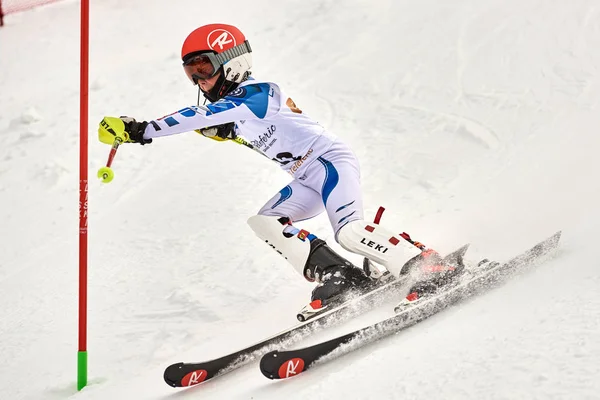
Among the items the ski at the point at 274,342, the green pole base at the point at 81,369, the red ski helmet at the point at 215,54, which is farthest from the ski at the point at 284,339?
the red ski helmet at the point at 215,54

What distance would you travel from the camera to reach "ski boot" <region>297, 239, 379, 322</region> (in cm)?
415

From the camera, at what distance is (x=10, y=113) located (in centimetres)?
773

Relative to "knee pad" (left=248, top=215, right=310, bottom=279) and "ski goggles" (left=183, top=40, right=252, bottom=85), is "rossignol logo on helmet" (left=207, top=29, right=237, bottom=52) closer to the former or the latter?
"ski goggles" (left=183, top=40, right=252, bottom=85)

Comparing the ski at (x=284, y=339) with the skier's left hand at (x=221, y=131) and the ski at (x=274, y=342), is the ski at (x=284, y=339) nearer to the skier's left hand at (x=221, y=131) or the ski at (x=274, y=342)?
the ski at (x=274, y=342)

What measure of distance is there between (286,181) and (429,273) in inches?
93.6

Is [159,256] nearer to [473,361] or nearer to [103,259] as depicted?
[103,259]

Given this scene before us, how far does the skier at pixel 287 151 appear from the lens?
408 cm

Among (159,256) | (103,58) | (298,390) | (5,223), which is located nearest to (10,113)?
(103,58)

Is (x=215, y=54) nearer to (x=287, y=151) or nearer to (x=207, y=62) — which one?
(x=207, y=62)

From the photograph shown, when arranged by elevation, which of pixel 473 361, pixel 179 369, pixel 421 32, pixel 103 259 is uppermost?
pixel 421 32

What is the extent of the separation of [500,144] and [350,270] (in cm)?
246

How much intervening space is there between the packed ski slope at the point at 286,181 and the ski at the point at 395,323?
0.06 m

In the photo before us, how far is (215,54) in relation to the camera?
13.9ft

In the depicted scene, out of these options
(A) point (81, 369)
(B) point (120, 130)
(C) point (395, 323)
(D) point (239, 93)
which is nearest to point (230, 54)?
(D) point (239, 93)
